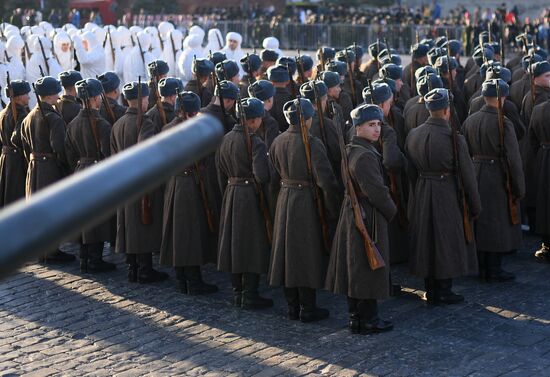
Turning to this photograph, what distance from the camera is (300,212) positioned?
22.1 ft

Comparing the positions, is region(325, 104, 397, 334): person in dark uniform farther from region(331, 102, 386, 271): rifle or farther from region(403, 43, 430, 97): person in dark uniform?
region(403, 43, 430, 97): person in dark uniform

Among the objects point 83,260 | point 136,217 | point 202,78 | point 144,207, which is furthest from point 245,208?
point 202,78

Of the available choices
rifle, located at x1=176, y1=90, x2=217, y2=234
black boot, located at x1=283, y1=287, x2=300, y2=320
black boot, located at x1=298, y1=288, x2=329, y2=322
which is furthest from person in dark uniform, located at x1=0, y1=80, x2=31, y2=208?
black boot, located at x1=298, y1=288, x2=329, y2=322

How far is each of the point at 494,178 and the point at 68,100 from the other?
167 inches

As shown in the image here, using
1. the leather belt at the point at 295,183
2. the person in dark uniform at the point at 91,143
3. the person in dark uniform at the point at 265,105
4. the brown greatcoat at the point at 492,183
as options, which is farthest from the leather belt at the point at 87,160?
the brown greatcoat at the point at 492,183

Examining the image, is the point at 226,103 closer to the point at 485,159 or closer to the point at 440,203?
the point at 440,203

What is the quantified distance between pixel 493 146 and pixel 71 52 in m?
11.0

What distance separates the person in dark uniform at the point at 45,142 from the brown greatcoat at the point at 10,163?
452mm

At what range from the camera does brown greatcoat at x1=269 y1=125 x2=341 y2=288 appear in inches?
262

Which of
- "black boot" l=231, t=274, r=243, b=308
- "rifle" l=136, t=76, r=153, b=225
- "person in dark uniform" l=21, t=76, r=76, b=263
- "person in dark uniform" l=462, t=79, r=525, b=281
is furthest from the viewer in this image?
"person in dark uniform" l=21, t=76, r=76, b=263

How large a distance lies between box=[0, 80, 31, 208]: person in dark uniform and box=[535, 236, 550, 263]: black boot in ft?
16.2

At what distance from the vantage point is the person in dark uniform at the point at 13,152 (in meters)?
9.27

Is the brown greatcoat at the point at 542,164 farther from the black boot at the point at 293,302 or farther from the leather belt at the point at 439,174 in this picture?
the black boot at the point at 293,302

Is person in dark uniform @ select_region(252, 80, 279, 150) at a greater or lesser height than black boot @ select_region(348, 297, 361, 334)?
greater
